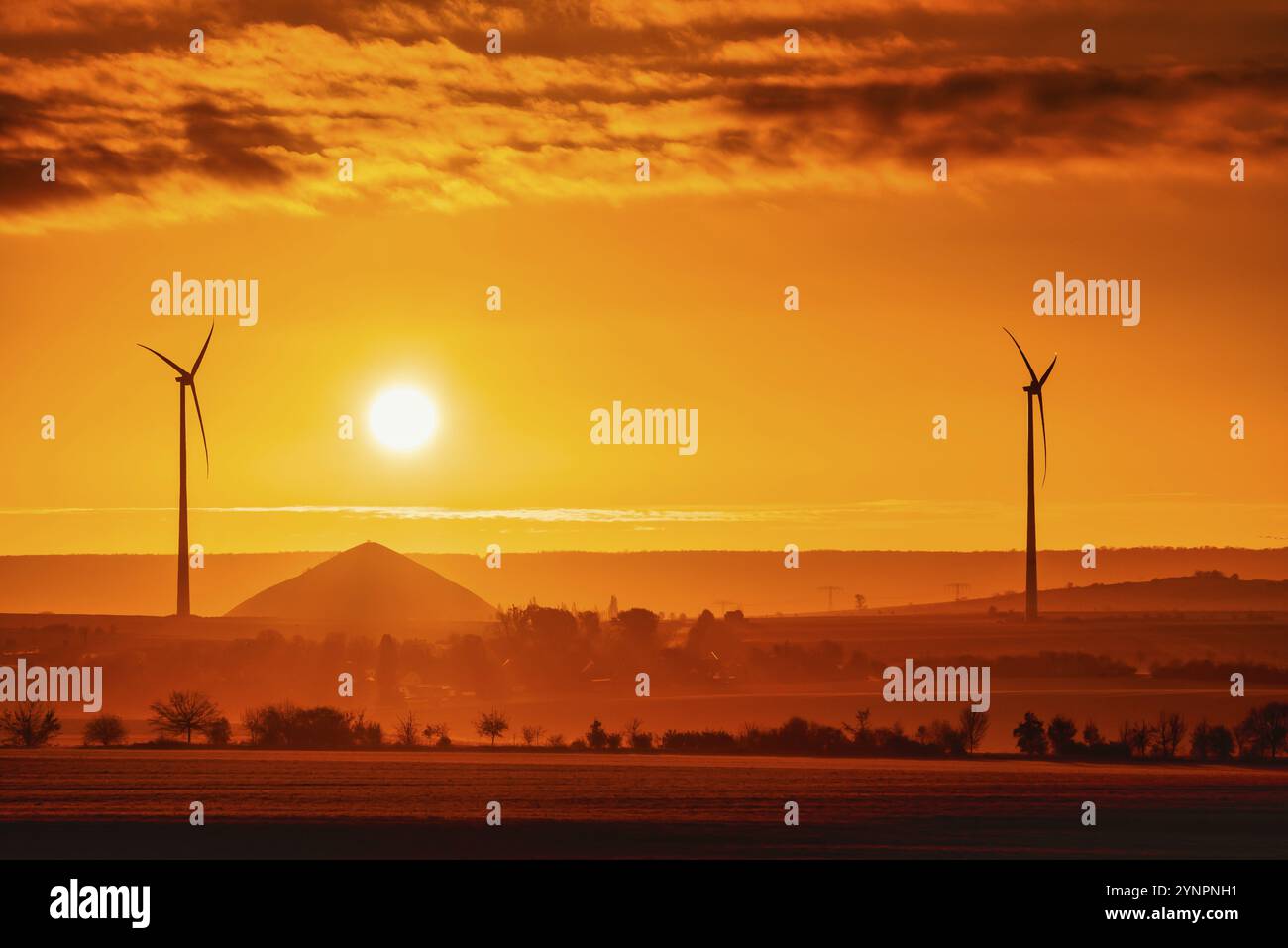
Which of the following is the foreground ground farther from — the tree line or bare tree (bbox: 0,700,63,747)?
bare tree (bbox: 0,700,63,747)

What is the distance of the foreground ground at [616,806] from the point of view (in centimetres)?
6612

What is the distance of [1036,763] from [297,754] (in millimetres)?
44591

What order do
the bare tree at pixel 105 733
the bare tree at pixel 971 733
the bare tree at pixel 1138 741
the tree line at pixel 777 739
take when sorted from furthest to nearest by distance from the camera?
the bare tree at pixel 971 733 → the bare tree at pixel 105 733 → the bare tree at pixel 1138 741 → the tree line at pixel 777 739

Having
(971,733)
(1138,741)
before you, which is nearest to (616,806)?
(971,733)

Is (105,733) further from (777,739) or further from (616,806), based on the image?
(616,806)

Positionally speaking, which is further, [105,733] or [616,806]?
[105,733]

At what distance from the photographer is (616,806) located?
78.4m

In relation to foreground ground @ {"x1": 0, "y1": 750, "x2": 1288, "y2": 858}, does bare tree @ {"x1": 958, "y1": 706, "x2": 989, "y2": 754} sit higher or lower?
lower

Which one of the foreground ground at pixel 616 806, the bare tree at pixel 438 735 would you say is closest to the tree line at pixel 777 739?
the bare tree at pixel 438 735

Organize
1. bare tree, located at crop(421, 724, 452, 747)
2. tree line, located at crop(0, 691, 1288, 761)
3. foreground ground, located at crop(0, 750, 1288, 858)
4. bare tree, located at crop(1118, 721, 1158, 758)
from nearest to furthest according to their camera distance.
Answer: foreground ground, located at crop(0, 750, 1288, 858)
tree line, located at crop(0, 691, 1288, 761)
bare tree, located at crop(1118, 721, 1158, 758)
bare tree, located at crop(421, 724, 452, 747)

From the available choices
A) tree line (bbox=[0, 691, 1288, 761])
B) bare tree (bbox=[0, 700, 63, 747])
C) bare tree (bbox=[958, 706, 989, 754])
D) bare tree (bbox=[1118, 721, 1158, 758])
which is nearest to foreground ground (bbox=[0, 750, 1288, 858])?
tree line (bbox=[0, 691, 1288, 761])

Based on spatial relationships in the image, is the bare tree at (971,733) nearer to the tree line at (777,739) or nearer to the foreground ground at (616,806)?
the tree line at (777,739)

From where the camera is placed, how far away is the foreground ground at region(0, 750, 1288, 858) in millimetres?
66125
